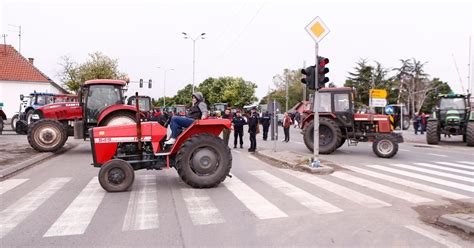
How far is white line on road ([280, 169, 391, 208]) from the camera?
23.9 feet

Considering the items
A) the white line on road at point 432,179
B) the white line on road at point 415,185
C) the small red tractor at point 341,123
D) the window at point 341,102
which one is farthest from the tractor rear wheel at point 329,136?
the white line on road at point 415,185

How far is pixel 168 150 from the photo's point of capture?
878 cm

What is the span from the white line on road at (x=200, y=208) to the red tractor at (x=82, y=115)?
704 cm

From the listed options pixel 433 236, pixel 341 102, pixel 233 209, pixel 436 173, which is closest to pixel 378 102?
pixel 341 102

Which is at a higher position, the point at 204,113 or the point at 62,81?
the point at 62,81

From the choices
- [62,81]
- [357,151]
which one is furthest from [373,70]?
[357,151]

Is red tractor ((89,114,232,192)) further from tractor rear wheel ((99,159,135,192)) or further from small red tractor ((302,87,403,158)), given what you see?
small red tractor ((302,87,403,158))

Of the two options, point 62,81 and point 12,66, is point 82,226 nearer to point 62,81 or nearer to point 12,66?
point 12,66

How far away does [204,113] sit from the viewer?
9.14 metres

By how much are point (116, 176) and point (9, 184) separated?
272 centimetres

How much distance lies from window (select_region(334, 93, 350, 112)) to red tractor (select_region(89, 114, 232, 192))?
28.4 ft

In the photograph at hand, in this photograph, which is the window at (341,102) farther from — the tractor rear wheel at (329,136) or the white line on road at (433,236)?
the white line on road at (433,236)

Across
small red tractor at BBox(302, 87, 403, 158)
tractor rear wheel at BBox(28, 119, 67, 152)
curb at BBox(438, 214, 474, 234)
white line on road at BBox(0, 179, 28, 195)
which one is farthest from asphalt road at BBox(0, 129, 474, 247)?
small red tractor at BBox(302, 87, 403, 158)

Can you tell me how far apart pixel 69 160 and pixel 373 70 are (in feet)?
228
